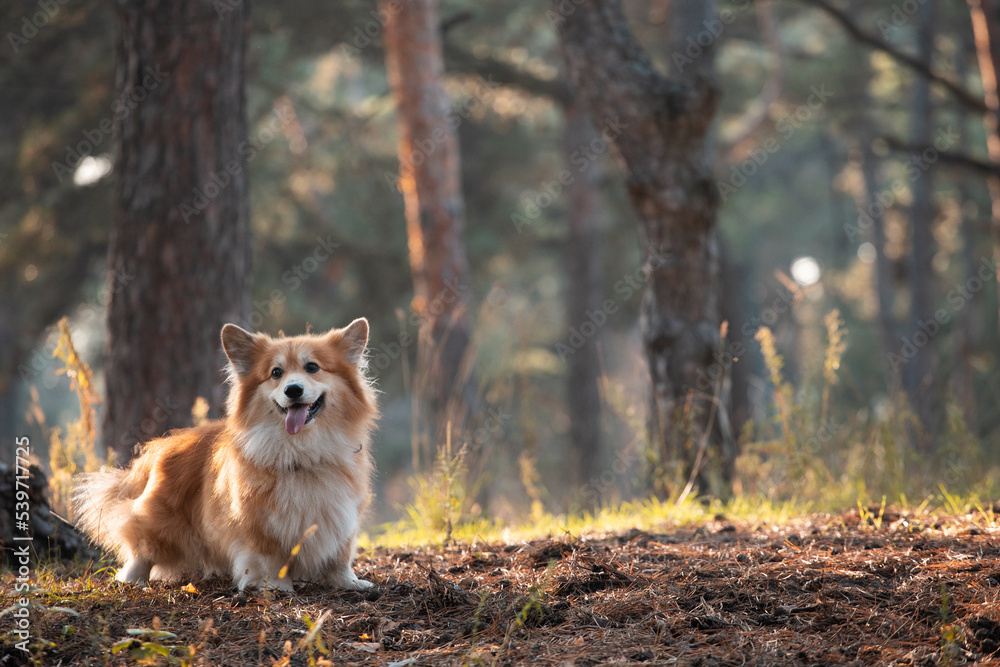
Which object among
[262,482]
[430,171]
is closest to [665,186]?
[262,482]

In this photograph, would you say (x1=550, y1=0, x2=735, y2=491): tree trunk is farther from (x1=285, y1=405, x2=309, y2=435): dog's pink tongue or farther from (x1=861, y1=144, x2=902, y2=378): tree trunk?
(x1=861, y1=144, x2=902, y2=378): tree trunk

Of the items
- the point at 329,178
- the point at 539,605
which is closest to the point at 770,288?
the point at 329,178

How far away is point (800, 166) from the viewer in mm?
29969

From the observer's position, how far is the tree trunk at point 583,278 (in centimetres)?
1412

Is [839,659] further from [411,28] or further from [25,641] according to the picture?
[411,28]

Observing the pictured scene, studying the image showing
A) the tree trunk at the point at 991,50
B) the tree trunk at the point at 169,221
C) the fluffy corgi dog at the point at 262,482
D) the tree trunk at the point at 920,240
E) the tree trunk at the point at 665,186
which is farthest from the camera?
the tree trunk at the point at 920,240

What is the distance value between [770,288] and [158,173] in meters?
24.9

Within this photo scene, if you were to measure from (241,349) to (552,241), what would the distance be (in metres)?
13.7

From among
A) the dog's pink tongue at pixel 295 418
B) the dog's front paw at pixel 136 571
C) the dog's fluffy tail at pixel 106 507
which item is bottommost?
the dog's front paw at pixel 136 571

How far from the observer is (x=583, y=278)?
47.7 ft

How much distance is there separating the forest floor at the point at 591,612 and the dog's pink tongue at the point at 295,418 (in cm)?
64

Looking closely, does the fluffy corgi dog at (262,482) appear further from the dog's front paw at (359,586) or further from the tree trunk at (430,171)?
→ the tree trunk at (430,171)

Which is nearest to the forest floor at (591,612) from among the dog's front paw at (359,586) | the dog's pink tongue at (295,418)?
the dog's front paw at (359,586)

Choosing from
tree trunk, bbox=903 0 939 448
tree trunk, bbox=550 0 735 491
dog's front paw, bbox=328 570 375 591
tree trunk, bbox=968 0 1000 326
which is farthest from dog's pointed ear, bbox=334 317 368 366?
tree trunk, bbox=903 0 939 448
